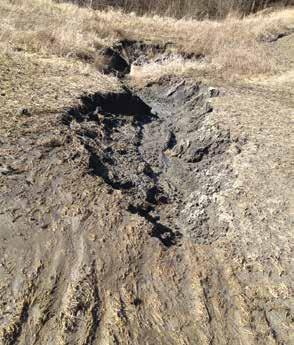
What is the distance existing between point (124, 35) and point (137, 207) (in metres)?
7.83

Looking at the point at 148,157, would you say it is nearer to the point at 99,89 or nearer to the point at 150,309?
the point at 99,89

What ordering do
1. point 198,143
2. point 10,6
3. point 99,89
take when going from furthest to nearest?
point 10,6, point 99,89, point 198,143

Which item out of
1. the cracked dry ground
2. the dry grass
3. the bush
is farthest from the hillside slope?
the bush

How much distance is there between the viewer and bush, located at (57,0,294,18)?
1619cm

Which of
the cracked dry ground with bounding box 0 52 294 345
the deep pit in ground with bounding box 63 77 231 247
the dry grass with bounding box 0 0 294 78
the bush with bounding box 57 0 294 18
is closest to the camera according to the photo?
the cracked dry ground with bounding box 0 52 294 345

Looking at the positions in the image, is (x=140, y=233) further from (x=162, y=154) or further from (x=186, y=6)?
(x=186, y=6)

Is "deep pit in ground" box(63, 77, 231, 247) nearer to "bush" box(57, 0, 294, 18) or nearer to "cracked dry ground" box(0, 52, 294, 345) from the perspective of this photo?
"cracked dry ground" box(0, 52, 294, 345)

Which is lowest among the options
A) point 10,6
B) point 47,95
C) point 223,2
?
point 223,2

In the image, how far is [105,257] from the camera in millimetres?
4605

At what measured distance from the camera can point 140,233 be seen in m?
Answer: 4.96

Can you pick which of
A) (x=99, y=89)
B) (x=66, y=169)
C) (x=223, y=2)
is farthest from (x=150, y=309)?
(x=223, y=2)

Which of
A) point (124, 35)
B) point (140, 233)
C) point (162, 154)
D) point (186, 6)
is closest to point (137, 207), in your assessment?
point (140, 233)

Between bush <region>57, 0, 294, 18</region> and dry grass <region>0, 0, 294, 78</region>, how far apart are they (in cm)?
86

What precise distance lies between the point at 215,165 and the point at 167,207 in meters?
1.16
